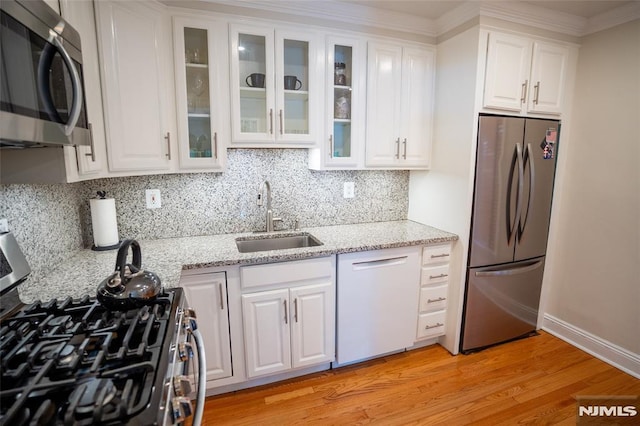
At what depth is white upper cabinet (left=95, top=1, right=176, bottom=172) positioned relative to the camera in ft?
5.19

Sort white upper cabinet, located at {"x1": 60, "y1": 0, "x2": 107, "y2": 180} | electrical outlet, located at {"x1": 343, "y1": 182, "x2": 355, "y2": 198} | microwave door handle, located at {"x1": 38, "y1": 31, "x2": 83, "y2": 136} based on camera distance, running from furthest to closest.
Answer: electrical outlet, located at {"x1": 343, "y1": 182, "x2": 355, "y2": 198}, white upper cabinet, located at {"x1": 60, "y1": 0, "x2": 107, "y2": 180}, microwave door handle, located at {"x1": 38, "y1": 31, "x2": 83, "y2": 136}

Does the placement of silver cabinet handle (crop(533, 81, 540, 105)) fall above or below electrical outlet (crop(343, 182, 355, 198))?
above

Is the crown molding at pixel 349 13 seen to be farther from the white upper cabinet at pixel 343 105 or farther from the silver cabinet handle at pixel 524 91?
the silver cabinet handle at pixel 524 91

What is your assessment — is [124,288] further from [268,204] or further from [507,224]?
[507,224]

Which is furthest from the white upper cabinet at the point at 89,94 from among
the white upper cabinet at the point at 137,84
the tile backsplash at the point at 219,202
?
the tile backsplash at the point at 219,202

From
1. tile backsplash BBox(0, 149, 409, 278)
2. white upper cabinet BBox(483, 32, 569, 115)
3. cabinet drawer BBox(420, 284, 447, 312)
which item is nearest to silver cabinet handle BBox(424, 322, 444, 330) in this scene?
cabinet drawer BBox(420, 284, 447, 312)

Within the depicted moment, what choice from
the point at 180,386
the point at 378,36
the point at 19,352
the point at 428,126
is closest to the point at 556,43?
the point at 428,126

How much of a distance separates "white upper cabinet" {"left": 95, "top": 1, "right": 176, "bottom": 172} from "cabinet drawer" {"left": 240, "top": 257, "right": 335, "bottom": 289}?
802mm

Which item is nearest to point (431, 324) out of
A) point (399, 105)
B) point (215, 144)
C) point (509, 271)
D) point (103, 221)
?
point (509, 271)

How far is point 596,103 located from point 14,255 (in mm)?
3515

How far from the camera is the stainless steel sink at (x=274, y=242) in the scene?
7.29 ft

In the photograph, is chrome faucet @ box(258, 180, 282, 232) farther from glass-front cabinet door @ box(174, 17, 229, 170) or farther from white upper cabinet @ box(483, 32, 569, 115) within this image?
white upper cabinet @ box(483, 32, 569, 115)

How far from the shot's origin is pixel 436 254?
7.47ft

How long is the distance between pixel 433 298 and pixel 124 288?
2.00 metres
